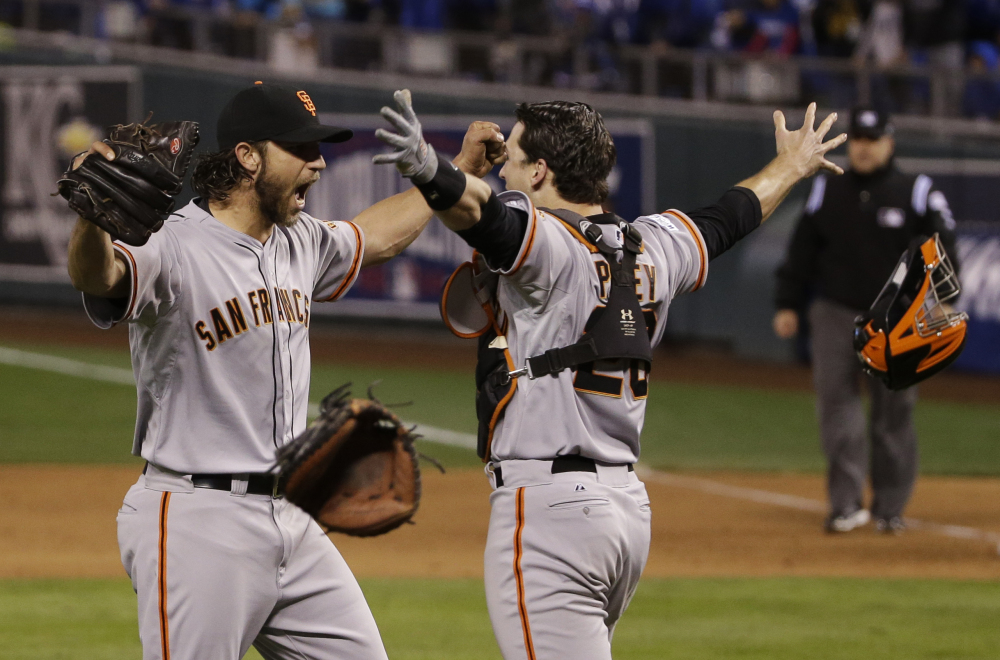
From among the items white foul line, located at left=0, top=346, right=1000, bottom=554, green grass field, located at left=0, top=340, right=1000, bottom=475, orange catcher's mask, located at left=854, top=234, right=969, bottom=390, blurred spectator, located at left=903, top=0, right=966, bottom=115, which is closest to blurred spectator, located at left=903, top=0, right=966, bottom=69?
blurred spectator, located at left=903, top=0, right=966, bottom=115

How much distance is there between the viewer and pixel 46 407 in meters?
12.8

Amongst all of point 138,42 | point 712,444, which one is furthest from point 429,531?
point 138,42

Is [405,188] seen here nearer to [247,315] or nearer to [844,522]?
[844,522]

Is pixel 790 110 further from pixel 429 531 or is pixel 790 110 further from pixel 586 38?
pixel 429 531

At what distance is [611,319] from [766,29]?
14207 mm

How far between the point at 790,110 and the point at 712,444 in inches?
204

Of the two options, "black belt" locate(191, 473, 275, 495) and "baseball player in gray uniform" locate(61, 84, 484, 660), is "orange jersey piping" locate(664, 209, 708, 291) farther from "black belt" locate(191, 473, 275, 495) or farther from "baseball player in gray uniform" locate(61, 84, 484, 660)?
"black belt" locate(191, 473, 275, 495)

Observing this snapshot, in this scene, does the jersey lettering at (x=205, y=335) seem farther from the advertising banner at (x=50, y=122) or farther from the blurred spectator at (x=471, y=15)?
the advertising banner at (x=50, y=122)

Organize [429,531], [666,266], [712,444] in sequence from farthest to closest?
[712,444], [429,531], [666,266]

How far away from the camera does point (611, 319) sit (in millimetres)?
3453

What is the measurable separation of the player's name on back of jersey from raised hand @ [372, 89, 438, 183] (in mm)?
667

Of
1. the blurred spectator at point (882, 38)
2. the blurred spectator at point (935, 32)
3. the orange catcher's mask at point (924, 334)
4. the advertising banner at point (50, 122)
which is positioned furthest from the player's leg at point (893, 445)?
the advertising banner at point (50, 122)

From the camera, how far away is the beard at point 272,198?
142 inches

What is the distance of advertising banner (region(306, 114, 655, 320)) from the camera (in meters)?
16.7
